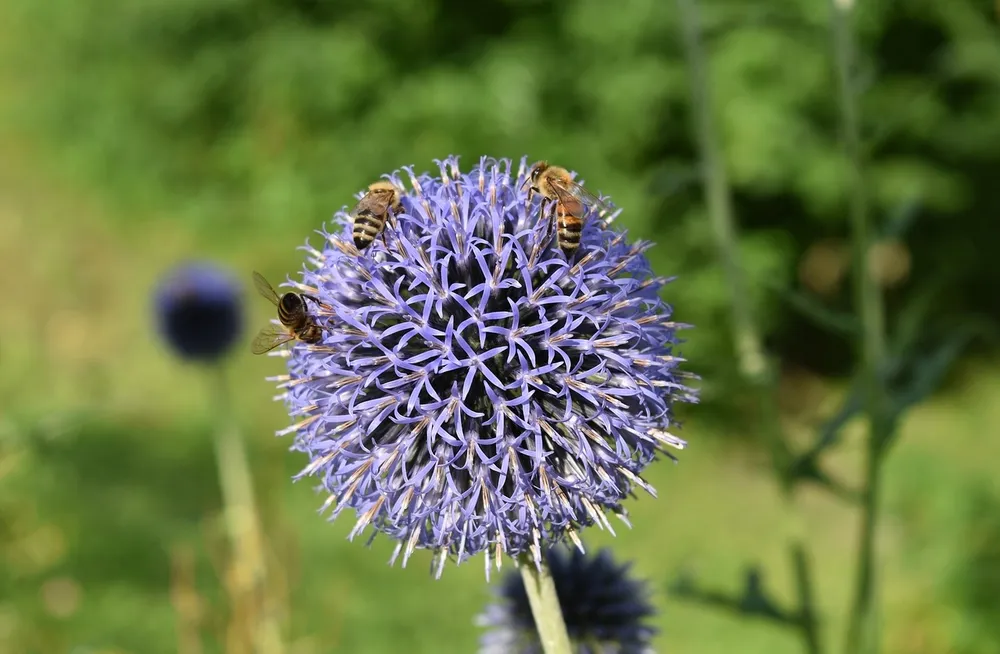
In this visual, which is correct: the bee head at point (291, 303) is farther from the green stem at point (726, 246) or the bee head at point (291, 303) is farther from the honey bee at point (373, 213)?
the green stem at point (726, 246)

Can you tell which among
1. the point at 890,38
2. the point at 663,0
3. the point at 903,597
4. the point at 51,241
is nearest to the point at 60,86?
the point at 51,241

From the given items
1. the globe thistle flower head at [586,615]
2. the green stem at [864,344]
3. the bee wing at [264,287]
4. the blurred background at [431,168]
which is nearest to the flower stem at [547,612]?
the globe thistle flower head at [586,615]

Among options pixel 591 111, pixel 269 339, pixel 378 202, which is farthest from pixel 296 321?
pixel 591 111

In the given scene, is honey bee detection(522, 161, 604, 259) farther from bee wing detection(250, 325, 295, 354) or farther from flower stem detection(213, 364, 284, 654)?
flower stem detection(213, 364, 284, 654)

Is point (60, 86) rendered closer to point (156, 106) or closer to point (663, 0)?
point (156, 106)

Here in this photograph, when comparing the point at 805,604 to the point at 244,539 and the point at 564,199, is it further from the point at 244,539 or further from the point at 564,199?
the point at 244,539

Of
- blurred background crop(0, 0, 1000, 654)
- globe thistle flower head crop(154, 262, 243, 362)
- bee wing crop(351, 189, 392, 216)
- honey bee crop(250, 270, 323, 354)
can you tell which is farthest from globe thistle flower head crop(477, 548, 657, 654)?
globe thistle flower head crop(154, 262, 243, 362)
